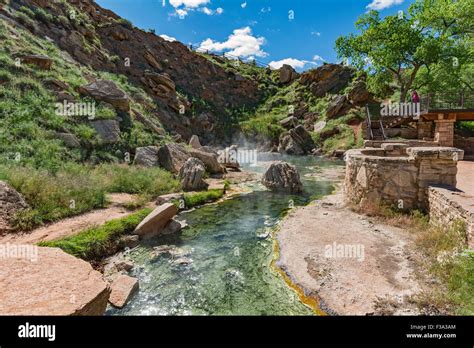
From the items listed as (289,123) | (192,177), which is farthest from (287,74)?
(192,177)

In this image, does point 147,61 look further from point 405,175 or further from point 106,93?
point 405,175

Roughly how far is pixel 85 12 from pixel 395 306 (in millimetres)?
44689

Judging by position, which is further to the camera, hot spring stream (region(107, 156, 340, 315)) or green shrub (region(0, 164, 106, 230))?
green shrub (region(0, 164, 106, 230))

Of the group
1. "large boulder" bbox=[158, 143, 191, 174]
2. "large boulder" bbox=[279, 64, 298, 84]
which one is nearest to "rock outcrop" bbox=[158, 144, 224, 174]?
"large boulder" bbox=[158, 143, 191, 174]

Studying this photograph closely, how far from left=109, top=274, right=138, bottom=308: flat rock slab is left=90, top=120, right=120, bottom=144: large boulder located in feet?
40.1

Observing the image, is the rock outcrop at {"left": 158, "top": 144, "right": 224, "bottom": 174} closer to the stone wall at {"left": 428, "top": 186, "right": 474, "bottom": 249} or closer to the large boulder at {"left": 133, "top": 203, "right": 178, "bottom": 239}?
the large boulder at {"left": 133, "top": 203, "right": 178, "bottom": 239}

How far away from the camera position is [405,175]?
28.0 feet

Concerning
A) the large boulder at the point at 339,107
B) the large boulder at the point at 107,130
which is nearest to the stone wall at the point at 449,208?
the large boulder at the point at 107,130

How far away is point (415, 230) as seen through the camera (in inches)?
298

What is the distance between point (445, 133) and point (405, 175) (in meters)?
12.1

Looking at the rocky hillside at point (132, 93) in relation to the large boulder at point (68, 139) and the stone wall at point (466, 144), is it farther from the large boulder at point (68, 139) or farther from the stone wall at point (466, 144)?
the stone wall at point (466, 144)

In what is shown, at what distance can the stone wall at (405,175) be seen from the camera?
794 cm

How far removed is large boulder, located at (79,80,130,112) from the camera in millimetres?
18188

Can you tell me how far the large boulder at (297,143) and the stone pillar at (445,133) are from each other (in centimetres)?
1782
